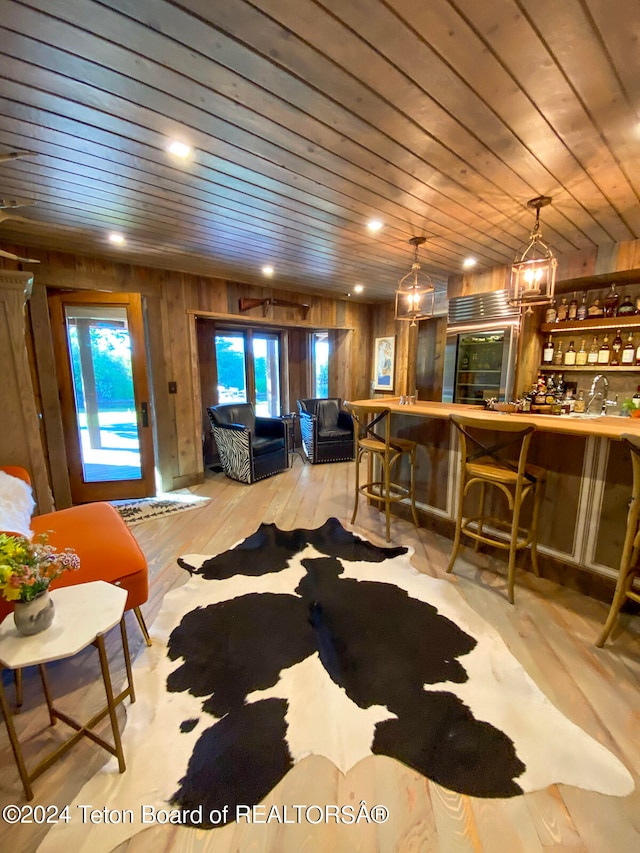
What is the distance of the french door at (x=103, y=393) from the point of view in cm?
357

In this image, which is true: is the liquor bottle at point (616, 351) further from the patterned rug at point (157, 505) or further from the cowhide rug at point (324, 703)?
the patterned rug at point (157, 505)

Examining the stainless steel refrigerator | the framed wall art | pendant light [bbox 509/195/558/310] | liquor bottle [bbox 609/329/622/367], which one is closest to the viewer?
pendant light [bbox 509/195/558/310]

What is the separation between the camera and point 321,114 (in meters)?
1.53

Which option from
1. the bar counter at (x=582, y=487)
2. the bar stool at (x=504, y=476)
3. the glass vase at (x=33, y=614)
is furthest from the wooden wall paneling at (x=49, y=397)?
the bar stool at (x=504, y=476)

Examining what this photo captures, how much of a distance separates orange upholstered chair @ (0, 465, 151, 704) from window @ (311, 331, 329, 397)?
461 centimetres

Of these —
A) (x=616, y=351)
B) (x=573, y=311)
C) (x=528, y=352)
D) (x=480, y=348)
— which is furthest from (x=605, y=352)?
(x=480, y=348)

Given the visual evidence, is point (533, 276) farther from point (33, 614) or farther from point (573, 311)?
point (33, 614)

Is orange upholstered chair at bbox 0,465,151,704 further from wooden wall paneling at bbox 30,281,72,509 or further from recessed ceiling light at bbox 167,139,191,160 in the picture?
recessed ceiling light at bbox 167,139,191,160

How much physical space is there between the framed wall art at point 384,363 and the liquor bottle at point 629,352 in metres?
3.15

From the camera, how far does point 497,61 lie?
4.16 ft

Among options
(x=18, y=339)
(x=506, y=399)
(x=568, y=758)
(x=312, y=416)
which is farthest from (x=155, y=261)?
(x=568, y=758)

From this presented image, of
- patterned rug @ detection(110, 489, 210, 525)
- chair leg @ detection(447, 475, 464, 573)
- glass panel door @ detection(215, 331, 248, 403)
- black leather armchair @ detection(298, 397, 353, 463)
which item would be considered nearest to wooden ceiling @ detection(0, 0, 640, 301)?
chair leg @ detection(447, 475, 464, 573)

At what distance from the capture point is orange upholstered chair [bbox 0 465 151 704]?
1.61 metres

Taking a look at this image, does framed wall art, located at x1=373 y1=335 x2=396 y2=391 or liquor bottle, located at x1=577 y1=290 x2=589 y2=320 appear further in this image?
framed wall art, located at x1=373 y1=335 x2=396 y2=391
